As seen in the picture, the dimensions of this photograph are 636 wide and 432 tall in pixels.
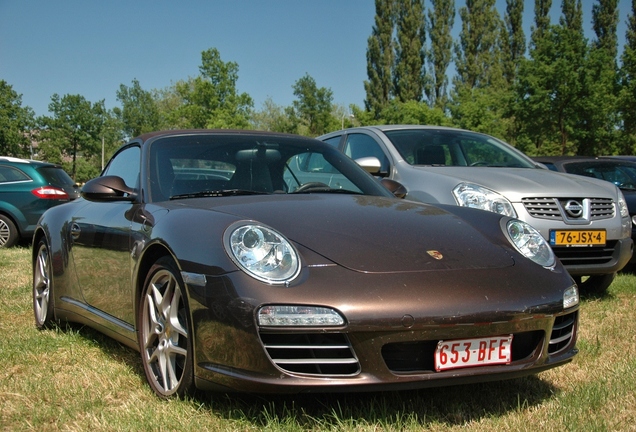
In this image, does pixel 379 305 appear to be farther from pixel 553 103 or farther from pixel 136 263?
pixel 553 103

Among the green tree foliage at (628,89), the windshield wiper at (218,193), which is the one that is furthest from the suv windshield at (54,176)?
the green tree foliage at (628,89)

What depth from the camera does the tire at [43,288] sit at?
16.2ft

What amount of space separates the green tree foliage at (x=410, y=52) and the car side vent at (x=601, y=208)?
4171 cm

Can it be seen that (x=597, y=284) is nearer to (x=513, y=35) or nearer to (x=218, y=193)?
(x=218, y=193)

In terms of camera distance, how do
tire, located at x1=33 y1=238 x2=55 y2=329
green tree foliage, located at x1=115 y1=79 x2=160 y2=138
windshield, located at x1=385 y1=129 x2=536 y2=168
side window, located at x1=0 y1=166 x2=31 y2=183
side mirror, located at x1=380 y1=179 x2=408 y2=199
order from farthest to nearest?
green tree foliage, located at x1=115 y1=79 x2=160 y2=138 < side window, located at x1=0 y1=166 x2=31 y2=183 < windshield, located at x1=385 y1=129 x2=536 y2=168 < tire, located at x1=33 y1=238 x2=55 y2=329 < side mirror, located at x1=380 y1=179 x2=408 y2=199

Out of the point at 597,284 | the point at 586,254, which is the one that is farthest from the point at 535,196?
the point at 597,284

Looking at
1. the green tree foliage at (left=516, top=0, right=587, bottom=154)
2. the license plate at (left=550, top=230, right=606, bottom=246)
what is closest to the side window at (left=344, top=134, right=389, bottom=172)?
the license plate at (left=550, top=230, right=606, bottom=246)

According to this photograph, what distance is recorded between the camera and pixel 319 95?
166 feet

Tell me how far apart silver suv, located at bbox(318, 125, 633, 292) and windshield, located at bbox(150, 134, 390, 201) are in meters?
1.78

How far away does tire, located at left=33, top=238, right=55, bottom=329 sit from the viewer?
494cm

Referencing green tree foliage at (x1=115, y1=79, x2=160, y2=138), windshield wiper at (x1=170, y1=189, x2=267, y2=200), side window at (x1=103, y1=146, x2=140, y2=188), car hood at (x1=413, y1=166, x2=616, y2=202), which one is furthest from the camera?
green tree foliage at (x1=115, y1=79, x2=160, y2=138)

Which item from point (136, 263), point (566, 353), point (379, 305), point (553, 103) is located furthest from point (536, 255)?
point (553, 103)

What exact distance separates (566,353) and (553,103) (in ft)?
92.4

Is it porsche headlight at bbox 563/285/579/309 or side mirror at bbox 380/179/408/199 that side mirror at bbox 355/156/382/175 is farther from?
porsche headlight at bbox 563/285/579/309
